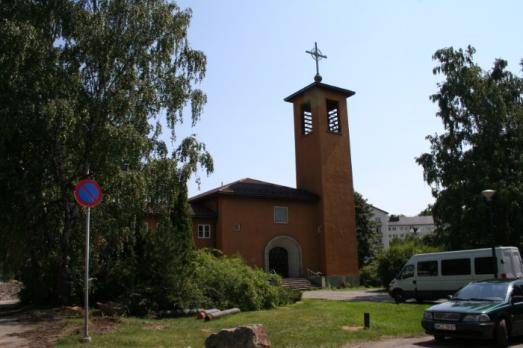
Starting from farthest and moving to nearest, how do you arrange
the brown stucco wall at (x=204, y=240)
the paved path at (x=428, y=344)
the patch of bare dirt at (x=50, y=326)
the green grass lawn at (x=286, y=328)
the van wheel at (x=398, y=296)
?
the brown stucco wall at (x=204, y=240) → the van wheel at (x=398, y=296) → the patch of bare dirt at (x=50, y=326) → the green grass lawn at (x=286, y=328) → the paved path at (x=428, y=344)

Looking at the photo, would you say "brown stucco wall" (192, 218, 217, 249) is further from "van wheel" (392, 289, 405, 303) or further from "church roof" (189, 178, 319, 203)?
"van wheel" (392, 289, 405, 303)

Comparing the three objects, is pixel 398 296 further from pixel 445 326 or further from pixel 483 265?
pixel 445 326

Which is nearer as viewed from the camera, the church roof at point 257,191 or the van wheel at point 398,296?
the van wheel at point 398,296

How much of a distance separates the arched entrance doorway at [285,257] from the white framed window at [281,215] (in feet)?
3.71

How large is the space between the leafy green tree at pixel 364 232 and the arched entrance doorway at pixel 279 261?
16.7 metres

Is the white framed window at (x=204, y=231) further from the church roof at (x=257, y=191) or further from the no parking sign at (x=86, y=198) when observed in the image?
the no parking sign at (x=86, y=198)

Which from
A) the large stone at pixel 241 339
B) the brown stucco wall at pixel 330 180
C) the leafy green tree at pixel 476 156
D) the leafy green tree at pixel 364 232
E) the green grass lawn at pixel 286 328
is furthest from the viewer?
the leafy green tree at pixel 364 232

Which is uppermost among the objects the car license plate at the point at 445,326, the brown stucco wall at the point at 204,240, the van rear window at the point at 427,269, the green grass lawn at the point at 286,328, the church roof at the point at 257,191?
the church roof at the point at 257,191

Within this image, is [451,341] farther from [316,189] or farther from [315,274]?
[316,189]

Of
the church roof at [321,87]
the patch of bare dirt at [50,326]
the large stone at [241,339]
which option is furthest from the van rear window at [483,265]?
the church roof at [321,87]

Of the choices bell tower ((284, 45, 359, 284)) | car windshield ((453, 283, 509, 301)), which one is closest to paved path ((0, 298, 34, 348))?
car windshield ((453, 283, 509, 301))

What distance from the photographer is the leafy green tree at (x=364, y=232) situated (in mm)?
49062

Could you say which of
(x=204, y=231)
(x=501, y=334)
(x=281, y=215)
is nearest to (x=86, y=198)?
(x=501, y=334)

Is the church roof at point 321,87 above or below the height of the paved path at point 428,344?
above
